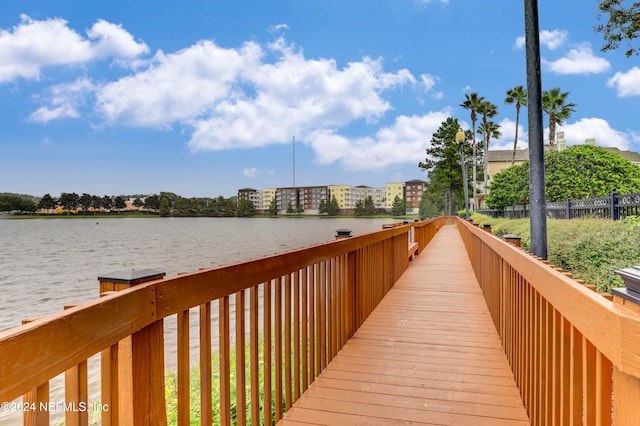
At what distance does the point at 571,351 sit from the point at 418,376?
1814 millimetres

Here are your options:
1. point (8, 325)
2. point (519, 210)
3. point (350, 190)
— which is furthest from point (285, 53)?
point (350, 190)

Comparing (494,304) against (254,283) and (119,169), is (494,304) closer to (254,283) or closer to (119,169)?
(254,283)

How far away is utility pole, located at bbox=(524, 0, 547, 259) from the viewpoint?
3.59 m

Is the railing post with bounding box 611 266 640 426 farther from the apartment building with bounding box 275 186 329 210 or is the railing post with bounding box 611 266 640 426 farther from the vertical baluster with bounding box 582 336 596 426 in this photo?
the apartment building with bounding box 275 186 329 210

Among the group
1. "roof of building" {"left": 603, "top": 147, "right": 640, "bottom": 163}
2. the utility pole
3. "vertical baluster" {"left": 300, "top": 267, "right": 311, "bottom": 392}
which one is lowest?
"vertical baluster" {"left": 300, "top": 267, "right": 311, "bottom": 392}

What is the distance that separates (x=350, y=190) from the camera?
429ft

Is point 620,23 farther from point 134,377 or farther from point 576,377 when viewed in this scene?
point 134,377

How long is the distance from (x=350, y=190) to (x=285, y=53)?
83.8 m

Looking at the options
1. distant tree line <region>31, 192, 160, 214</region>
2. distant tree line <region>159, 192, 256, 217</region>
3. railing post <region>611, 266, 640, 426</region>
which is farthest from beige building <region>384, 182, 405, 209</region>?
railing post <region>611, 266, 640, 426</region>

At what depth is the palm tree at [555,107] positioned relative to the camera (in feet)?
105

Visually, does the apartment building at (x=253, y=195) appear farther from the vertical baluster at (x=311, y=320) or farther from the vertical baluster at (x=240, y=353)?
the vertical baluster at (x=240, y=353)

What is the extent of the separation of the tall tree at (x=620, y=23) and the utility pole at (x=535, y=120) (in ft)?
16.8

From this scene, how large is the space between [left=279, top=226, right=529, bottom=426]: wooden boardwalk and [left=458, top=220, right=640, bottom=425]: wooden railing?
27cm

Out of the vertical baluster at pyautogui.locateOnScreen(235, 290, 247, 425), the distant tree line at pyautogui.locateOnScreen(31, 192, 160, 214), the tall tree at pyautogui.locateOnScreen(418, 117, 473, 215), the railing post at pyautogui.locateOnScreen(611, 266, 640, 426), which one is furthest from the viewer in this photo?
the distant tree line at pyautogui.locateOnScreen(31, 192, 160, 214)
